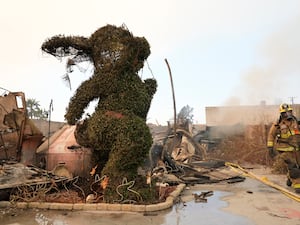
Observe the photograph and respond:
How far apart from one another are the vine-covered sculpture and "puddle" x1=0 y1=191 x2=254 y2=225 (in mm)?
1198

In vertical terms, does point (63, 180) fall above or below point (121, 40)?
below

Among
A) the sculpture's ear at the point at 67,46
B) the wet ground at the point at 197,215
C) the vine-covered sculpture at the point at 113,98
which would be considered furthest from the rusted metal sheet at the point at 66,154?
the wet ground at the point at 197,215

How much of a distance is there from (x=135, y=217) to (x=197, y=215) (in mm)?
1142

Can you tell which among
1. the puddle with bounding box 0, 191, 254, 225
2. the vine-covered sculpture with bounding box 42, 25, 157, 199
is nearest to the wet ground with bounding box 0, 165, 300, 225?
the puddle with bounding box 0, 191, 254, 225

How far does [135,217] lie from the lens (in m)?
5.87

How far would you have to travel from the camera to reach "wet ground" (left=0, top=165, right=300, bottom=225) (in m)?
5.46

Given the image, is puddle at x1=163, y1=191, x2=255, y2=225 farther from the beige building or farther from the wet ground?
the beige building

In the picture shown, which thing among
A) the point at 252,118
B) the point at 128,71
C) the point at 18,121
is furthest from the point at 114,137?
the point at 252,118

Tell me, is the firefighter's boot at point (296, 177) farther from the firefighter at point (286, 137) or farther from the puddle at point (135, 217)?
the puddle at point (135, 217)

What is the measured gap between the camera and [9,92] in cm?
1061

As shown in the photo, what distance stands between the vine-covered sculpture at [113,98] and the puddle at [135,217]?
1.20m

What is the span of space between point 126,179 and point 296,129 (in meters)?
5.02

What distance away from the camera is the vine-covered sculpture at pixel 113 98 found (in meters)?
7.20

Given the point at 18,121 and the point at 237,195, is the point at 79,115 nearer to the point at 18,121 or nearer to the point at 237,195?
the point at 18,121
